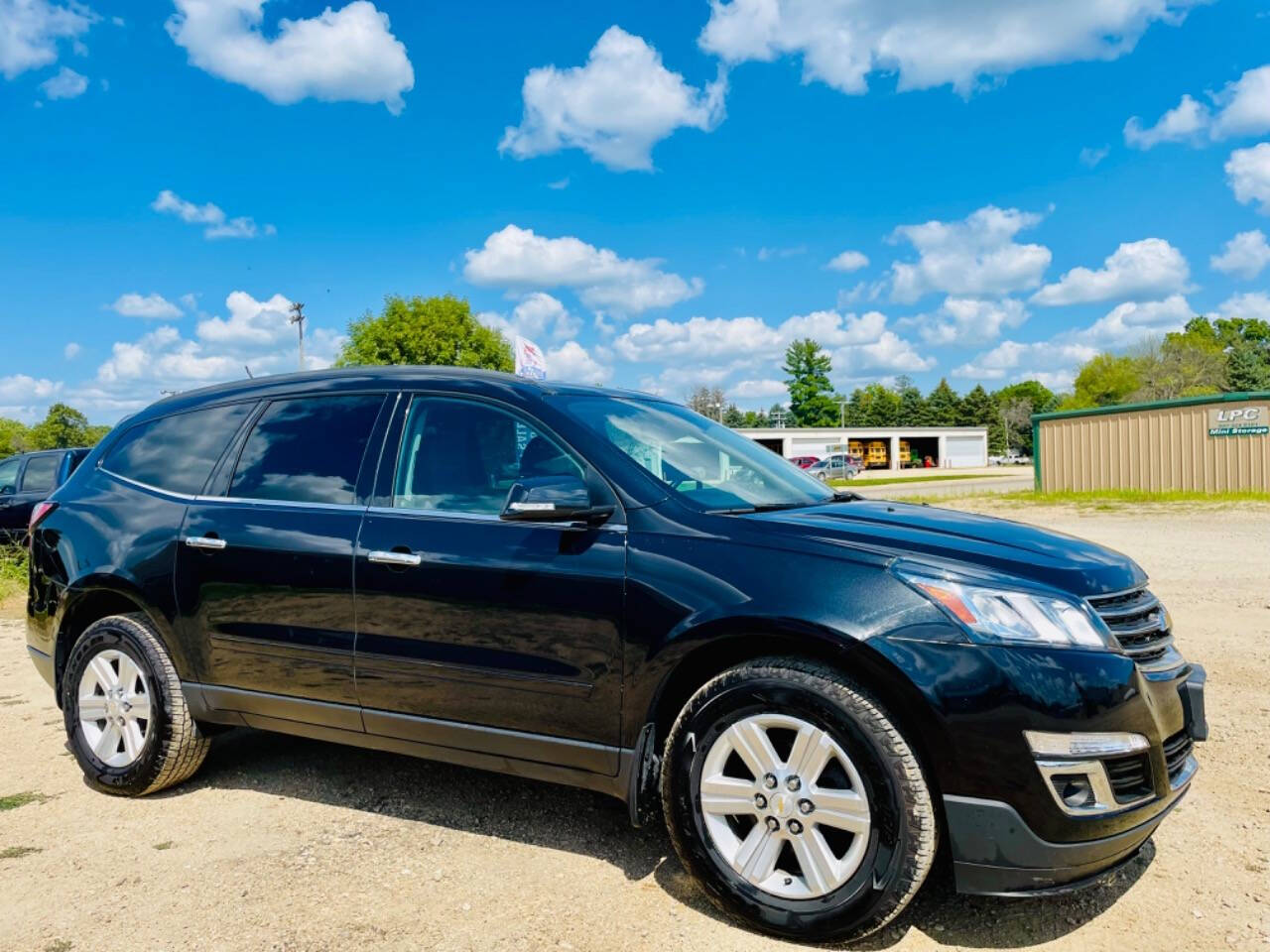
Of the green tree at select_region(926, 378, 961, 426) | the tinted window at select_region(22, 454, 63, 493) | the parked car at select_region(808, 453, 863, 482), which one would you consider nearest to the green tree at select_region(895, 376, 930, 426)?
the green tree at select_region(926, 378, 961, 426)

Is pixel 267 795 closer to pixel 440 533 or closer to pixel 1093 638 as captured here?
pixel 440 533

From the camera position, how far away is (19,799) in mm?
4285

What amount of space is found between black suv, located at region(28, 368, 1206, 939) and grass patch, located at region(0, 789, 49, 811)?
0.84 feet

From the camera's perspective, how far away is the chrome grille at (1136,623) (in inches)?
111

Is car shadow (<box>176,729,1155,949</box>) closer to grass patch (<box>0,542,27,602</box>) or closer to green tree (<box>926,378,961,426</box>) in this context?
grass patch (<box>0,542,27,602</box>)

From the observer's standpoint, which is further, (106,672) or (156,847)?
(106,672)

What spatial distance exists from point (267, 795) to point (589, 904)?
1.89 meters

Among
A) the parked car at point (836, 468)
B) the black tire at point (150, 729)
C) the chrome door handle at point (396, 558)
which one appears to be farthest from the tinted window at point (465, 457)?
the parked car at point (836, 468)

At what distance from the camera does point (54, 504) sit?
4.73 m

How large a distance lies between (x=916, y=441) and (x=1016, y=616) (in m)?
97.8

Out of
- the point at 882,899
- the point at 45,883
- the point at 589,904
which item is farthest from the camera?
the point at 45,883

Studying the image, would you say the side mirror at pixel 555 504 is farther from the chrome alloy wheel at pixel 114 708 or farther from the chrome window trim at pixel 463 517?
the chrome alloy wheel at pixel 114 708

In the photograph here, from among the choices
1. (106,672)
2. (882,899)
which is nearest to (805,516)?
(882,899)

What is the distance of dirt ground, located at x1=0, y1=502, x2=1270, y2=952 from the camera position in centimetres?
294
